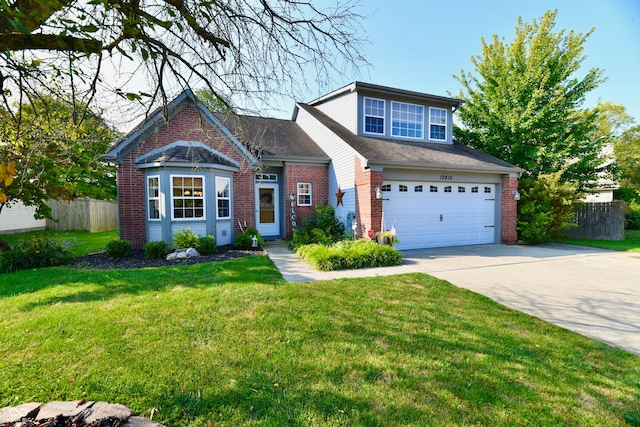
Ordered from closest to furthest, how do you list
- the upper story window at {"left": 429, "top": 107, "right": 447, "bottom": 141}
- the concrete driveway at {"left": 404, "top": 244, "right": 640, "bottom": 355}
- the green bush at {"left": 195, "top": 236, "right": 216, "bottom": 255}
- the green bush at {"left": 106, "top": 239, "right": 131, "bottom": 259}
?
1. the concrete driveway at {"left": 404, "top": 244, "right": 640, "bottom": 355}
2. the green bush at {"left": 106, "top": 239, "right": 131, "bottom": 259}
3. the green bush at {"left": 195, "top": 236, "right": 216, "bottom": 255}
4. the upper story window at {"left": 429, "top": 107, "right": 447, "bottom": 141}

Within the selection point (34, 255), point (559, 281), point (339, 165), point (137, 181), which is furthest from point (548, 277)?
point (34, 255)

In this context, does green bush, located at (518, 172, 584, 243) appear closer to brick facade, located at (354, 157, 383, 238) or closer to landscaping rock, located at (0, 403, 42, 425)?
brick facade, located at (354, 157, 383, 238)

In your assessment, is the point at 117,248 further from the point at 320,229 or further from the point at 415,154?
the point at 415,154

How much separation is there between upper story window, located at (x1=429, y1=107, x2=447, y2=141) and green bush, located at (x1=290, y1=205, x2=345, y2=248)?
19.9 ft

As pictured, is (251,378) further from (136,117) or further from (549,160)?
(549,160)

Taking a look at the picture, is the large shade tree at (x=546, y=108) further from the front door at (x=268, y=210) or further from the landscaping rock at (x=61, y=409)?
the landscaping rock at (x=61, y=409)

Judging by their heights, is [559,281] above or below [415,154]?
below

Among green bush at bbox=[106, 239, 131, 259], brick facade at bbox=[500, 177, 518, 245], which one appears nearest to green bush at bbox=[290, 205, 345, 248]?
green bush at bbox=[106, 239, 131, 259]

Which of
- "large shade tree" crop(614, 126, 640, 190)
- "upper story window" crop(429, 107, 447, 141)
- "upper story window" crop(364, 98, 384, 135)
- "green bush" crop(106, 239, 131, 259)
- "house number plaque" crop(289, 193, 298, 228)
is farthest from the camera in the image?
"large shade tree" crop(614, 126, 640, 190)

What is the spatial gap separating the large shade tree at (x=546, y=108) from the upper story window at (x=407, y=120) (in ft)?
15.0

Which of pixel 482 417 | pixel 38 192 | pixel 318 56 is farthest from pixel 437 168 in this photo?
pixel 38 192

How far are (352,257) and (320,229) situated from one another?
11.2ft

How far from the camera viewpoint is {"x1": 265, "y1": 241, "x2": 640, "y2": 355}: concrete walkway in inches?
177

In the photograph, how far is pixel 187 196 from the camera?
9.86m
